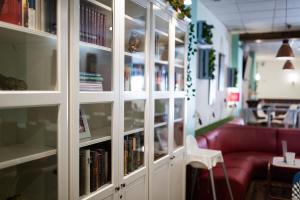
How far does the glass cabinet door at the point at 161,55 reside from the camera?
8.47 feet

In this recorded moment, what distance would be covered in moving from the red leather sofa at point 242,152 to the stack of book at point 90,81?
94.7 inches

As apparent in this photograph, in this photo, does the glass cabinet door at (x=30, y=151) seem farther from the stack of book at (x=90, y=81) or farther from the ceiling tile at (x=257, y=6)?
the ceiling tile at (x=257, y=6)

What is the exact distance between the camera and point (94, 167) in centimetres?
183

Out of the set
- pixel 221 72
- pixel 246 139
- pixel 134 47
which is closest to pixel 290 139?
pixel 246 139

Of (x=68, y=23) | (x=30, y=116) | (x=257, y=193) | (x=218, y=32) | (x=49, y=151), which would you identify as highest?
(x=218, y=32)

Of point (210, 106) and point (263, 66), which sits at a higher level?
point (263, 66)

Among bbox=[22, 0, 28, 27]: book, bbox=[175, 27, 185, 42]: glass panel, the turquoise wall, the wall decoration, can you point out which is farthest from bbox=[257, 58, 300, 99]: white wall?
bbox=[22, 0, 28, 27]: book

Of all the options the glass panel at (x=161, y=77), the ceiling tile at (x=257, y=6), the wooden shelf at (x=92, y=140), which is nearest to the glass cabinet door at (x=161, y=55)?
the glass panel at (x=161, y=77)

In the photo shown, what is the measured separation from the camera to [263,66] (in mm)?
14000

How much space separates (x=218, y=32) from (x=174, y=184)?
163 inches

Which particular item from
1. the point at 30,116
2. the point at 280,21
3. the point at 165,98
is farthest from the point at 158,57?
the point at 280,21

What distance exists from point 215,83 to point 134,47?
389cm

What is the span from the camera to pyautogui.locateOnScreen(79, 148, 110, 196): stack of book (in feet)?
5.65

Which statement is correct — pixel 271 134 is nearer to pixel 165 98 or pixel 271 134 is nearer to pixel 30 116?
pixel 165 98
